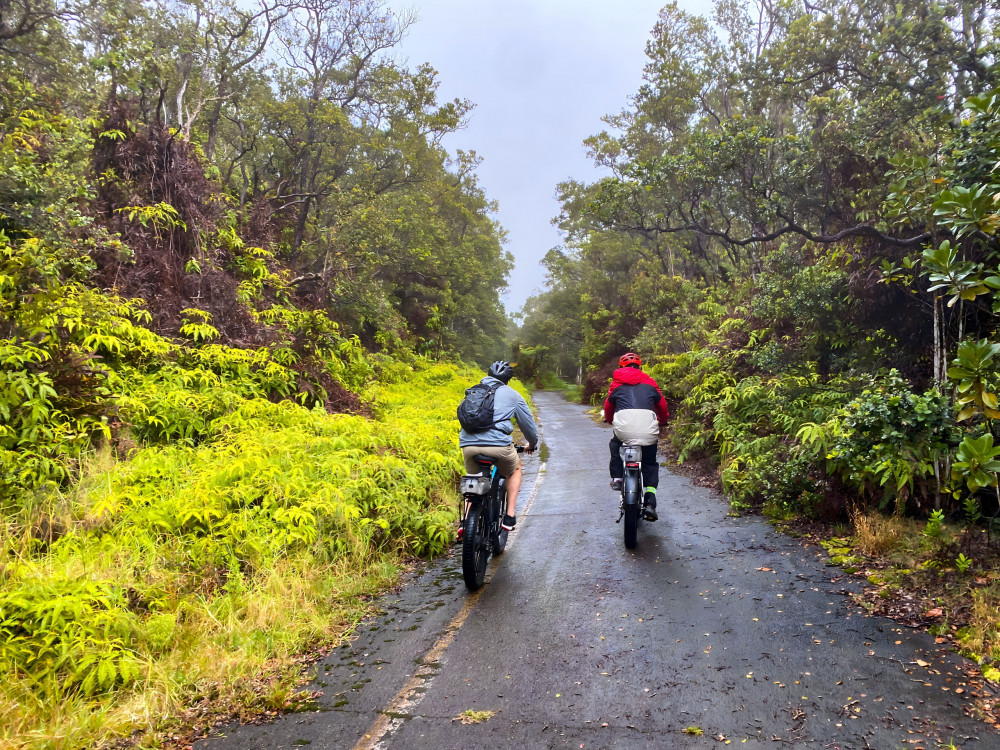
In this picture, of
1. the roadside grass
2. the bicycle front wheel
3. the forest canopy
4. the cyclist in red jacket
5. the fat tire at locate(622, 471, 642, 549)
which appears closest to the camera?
the roadside grass

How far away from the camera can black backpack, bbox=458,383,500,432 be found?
17.9ft

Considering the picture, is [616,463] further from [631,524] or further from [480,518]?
[480,518]

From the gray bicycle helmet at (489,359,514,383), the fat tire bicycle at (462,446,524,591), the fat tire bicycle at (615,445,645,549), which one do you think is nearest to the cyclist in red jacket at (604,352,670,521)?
the fat tire bicycle at (615,445,645,549)

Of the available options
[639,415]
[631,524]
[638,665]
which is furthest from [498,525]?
[638,665]

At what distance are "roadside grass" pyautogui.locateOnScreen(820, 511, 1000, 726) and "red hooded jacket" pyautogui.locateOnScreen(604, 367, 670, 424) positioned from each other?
2.26 meters

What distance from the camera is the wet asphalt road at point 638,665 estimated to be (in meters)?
2.98

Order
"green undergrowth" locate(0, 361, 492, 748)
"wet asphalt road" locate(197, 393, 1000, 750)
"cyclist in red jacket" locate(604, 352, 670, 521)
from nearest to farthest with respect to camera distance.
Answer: "wet asphalt road" locate(197, 393, 1000, 750) < "green undergrowth" locate(0, 361, 492, 748) < "cyclist in red jacket" locate(604, 352, 670, 521)

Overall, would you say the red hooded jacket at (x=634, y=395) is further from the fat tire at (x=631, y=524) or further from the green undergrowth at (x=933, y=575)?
the green undergrowth at (x=933, y=575)

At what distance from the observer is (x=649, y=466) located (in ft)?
22.3

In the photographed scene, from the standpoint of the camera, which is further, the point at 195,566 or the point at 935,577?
the point at 195,566

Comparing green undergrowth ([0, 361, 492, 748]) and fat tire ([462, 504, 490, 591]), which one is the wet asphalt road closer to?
fat tire ([462, 504, 490, 591])

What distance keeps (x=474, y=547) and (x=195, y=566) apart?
2469mm

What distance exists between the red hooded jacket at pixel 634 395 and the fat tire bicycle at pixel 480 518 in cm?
187

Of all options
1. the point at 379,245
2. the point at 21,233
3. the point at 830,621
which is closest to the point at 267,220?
the point at 379,245
